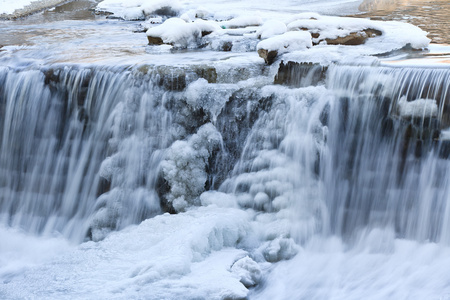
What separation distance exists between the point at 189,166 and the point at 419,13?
7.22 m

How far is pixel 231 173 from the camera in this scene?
17.0 ft

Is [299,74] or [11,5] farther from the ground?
[11,5]

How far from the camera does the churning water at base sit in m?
4.38

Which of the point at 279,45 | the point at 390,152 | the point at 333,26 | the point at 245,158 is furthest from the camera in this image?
the point at 333,26

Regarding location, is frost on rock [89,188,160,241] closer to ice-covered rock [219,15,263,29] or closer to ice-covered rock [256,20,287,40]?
ice-covered rock [256,20,287,40]

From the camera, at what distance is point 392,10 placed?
11172 mm

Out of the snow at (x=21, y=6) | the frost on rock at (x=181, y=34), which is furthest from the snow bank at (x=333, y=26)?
the snow at (x=21, y=6)

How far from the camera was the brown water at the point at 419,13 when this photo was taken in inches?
313

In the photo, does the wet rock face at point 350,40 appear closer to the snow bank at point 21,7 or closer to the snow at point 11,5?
the snow bank at point 21,7

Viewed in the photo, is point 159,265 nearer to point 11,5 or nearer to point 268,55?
point 268,55

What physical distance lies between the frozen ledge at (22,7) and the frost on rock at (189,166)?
9764 millimetres

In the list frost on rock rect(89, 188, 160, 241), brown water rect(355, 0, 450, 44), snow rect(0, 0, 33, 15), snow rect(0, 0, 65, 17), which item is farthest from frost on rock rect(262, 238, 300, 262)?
snow rect(0, 0, 33, 15)

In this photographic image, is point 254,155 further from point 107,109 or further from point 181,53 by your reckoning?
point 181,53

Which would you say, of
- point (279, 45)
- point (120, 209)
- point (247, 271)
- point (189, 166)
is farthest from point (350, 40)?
point (247, 271)
